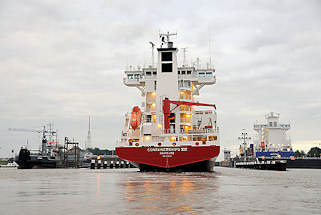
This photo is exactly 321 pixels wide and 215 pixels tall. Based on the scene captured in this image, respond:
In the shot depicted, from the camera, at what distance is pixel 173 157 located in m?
39.3

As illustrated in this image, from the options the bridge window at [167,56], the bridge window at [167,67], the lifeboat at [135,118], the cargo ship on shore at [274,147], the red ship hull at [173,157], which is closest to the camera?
the red ship hull at [173,157]

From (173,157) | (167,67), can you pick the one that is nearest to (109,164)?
(167,67)

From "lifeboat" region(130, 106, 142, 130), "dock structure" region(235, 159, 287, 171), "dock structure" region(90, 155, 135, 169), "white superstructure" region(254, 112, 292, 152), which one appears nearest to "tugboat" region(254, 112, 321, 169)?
"white superstructure" region(254, 112, 292, 152)

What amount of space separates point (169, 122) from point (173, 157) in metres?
5.96

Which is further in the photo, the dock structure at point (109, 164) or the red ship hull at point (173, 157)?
the dock structure at point (109, 164)

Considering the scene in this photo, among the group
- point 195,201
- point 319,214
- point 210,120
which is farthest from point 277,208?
point 210,120

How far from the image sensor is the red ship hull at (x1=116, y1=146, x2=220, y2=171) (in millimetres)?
38938

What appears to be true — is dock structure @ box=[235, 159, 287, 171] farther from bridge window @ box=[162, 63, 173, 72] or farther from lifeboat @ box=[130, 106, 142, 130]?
lifeboat @ box=[130, 106, 142, 130]

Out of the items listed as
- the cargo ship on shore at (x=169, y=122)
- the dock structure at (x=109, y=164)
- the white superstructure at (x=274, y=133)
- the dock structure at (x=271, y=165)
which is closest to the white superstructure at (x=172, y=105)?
the cargo ship on shore at (x=169, y=122)

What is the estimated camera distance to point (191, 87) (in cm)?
4938

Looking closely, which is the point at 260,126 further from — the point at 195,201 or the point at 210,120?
the point at 195,201

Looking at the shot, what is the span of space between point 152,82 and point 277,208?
39001 millimetres

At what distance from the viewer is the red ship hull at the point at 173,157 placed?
3894 centimetres

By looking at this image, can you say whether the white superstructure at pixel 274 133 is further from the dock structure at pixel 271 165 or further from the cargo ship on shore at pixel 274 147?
the dock structure at pixel 271 165
